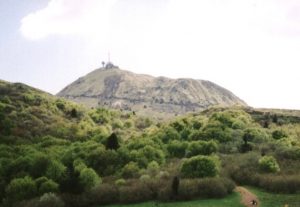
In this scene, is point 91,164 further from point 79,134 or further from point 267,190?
point 79,134

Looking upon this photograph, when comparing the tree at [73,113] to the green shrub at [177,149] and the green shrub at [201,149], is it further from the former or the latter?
the green shrub at [201,149]

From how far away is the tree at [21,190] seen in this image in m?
74.9

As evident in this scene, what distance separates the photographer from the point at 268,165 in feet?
257

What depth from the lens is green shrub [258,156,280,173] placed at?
255ft

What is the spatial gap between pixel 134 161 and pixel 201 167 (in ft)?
88.1

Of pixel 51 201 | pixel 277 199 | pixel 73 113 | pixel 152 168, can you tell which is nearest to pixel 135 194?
pixel 51 201

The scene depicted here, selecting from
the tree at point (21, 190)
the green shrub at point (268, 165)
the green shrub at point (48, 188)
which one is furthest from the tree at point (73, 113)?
the green shrub at point (268, 165)

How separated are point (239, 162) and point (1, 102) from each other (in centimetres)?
10907

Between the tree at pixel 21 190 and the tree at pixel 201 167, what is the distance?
2638cm

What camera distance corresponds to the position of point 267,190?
6950 centimetres

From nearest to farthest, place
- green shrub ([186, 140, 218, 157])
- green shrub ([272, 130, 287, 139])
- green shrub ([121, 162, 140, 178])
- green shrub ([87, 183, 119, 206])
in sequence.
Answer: green shrub ([87, 183, 119, 206]) → green shrub ([121, 162, 140, 178]) → green shrub ([186, 140, 218, 157]) → green shrub ([272, 130, 287, 139])

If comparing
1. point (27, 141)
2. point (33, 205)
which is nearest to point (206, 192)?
point (33, 205)

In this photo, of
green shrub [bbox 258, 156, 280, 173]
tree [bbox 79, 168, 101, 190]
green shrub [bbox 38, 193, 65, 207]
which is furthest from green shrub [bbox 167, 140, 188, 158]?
green shrub [bbox 38, 193, 65, 207]

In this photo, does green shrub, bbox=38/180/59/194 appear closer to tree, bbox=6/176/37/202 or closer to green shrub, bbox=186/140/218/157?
tree, bbox=6/176/37/202
